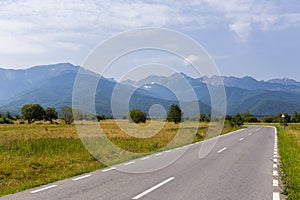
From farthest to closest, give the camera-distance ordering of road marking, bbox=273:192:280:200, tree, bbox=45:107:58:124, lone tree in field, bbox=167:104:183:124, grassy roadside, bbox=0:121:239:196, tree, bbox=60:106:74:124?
tree, bbox=45:107:58:124
tree, bbox=60:106:74:124
lone tree in field, bbox=167:104:183:124
grassy roadside, bbox=0:121:239:196
road marking, bbox=273:192:280:200

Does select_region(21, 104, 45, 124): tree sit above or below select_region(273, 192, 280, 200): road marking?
above

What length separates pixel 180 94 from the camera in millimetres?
17109

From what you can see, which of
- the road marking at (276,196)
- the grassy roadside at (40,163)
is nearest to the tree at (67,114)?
the grassy roadside at (40,163)

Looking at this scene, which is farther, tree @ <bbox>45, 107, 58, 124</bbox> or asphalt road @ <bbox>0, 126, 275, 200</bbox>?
tree @ <bbox>45, 107, 58, 124</bbox>

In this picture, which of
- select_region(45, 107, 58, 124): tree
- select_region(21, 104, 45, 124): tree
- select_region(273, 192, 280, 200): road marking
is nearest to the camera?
select_region(273, 192, 280, 200): road marking

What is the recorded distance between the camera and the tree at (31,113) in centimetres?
10638

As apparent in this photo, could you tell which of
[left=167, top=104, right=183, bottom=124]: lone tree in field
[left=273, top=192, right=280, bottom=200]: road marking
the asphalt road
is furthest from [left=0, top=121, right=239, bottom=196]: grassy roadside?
[left=167, top=104, right=183, bottom=124]: lone tree in field

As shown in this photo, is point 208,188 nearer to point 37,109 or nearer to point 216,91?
point 216,91

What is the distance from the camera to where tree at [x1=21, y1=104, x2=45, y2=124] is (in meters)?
106

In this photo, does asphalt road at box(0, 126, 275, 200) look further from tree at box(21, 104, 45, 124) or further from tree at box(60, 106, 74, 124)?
tree at box(21, 104, 45, 124)

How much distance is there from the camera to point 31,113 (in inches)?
4193

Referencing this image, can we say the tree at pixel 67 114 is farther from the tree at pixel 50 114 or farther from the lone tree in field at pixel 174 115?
the lone tree in field at pixel 174 115

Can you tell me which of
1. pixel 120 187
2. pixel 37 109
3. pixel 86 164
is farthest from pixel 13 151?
pixel 37 109

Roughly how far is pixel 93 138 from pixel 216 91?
27.4 ft
